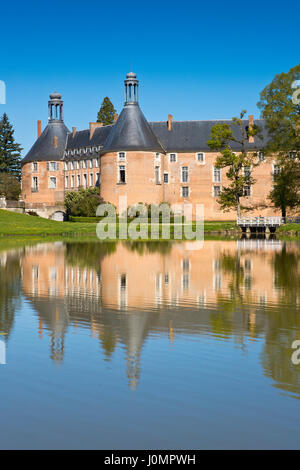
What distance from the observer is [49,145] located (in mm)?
75875

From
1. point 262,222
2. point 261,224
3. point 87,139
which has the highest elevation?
point 87,139

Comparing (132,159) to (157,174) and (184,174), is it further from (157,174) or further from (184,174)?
(184,174)

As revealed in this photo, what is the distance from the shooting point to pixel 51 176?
75.6m

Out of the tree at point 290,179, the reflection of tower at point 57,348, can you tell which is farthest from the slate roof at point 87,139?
the reflection of tower at point 57,348

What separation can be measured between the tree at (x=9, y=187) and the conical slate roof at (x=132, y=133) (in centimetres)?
1447

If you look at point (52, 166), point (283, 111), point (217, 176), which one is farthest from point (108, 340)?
point (52, 166)

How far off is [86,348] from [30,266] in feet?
41.0

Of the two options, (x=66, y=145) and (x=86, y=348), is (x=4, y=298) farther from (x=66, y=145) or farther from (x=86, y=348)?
(x=66, y=145)

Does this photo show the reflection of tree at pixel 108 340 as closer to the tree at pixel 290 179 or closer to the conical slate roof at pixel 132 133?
the tree at pixel 290 179

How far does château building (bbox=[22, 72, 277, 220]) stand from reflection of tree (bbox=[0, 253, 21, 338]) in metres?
41.2

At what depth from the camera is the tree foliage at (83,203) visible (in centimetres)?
6059

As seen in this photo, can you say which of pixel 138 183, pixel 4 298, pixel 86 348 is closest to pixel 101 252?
pixel 4 298

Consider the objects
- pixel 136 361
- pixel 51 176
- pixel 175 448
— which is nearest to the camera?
pixel 175 448

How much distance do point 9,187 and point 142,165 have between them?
17884 mm
